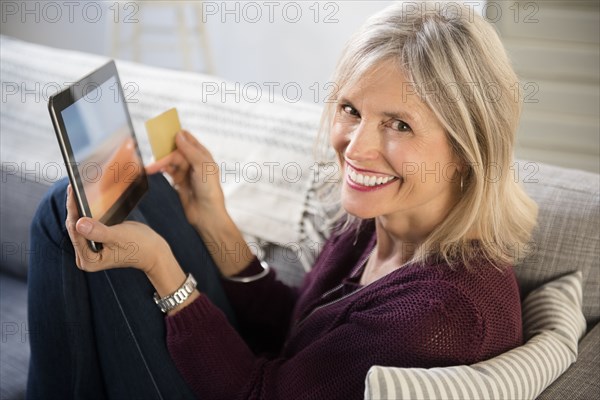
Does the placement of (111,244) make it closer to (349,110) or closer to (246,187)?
(349,110)

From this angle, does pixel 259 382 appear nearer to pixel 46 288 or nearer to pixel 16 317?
pixel 46 288

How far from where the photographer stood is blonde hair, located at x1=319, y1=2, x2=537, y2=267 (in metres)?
0.95

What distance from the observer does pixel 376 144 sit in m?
1.01

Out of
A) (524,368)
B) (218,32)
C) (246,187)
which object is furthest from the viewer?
(218,32)

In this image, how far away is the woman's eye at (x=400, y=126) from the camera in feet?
3.24

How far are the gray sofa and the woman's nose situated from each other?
330mm

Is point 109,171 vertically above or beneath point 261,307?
above

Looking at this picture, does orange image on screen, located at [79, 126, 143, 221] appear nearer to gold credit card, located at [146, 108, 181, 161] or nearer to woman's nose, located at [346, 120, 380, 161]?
gold credit card, located at [146, 108, 181, 161]

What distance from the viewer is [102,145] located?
107 cm

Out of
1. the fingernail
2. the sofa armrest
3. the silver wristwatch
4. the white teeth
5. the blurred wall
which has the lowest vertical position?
the blurred wall

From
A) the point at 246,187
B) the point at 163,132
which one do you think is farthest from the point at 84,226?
the point at 246,187

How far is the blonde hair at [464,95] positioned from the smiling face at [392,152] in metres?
0.02

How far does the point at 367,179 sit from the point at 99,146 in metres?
0.41

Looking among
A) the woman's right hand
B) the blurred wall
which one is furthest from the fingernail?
the blurred wall
